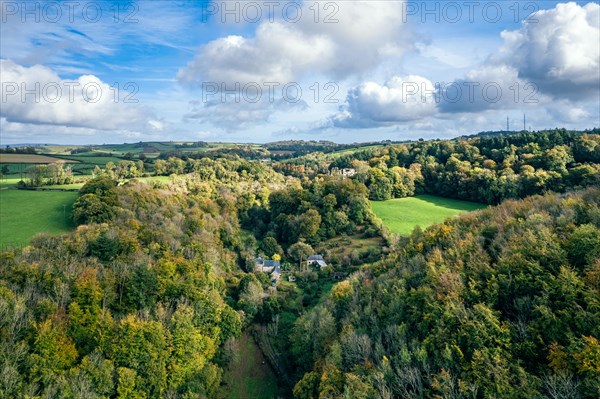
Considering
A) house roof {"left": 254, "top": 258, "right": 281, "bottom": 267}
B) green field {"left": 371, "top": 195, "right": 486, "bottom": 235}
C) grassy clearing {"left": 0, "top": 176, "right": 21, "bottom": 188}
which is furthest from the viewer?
green field {"left": 371, "top": 195, "right": 486, "bottom": 235}

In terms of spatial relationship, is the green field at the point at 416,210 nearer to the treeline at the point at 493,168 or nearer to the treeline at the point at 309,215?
the treeline at the point at 493,168

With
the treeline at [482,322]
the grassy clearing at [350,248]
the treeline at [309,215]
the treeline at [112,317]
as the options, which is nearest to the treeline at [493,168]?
the treeline at [309,215]

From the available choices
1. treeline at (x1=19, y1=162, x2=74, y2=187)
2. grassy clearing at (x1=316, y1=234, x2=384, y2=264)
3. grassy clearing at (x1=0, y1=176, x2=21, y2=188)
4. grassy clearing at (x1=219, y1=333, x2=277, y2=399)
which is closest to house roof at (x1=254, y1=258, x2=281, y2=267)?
grassy clearing at (x1=316, y1=234, x2=384, y2=264)

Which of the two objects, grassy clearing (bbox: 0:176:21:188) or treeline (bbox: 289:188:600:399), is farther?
grassy clearing (bbox: 0:176:21:188)

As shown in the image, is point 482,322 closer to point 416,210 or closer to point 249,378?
point 249,378

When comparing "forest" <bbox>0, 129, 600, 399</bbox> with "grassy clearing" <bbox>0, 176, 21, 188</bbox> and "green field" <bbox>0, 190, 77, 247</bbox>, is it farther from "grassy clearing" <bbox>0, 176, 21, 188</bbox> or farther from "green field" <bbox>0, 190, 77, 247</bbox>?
"grassy clearing" <bbox>0, 176, 21, 188</bbox>

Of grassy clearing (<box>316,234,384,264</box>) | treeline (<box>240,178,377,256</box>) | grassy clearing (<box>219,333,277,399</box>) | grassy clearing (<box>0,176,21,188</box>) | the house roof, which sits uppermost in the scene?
grassy clearing (<box>0,176,21,188</box>)

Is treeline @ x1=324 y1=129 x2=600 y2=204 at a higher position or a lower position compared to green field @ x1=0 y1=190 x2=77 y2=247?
higher

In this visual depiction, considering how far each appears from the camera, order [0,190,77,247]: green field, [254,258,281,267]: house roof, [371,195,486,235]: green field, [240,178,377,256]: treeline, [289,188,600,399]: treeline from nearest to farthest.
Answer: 1. [289,188,600,399]: treeline
2. [0,190,77,247]: green field
3. [254,258,281,267]: house roof
4. [371,195,486,235]: green field
5. [240,178,377,256]: treeline
